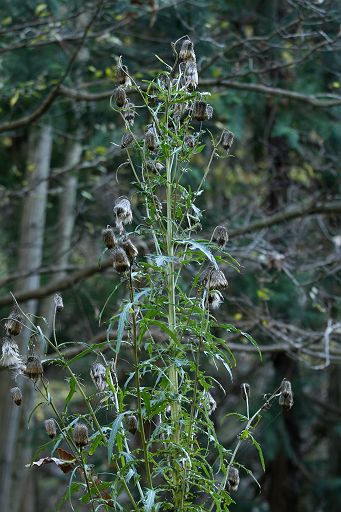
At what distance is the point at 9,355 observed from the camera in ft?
7.59

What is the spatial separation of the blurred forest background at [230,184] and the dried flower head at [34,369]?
10.6ft

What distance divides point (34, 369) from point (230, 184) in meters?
8.25

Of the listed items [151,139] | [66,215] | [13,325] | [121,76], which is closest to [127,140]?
[151,139]

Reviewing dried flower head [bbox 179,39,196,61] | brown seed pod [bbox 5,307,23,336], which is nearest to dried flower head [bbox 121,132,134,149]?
dried flower head [bbox 179,39,196,61]

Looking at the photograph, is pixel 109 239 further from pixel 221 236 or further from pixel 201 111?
pixel 201 111

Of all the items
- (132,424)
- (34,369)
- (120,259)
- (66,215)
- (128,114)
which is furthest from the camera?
(66,215)

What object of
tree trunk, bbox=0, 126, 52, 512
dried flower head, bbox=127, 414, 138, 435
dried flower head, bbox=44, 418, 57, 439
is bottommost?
tree trunk, bbox=0, 126, 52, 512

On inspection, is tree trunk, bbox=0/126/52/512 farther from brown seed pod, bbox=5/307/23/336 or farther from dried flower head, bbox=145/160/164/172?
brown seed pod, bbox=5/307/23/336

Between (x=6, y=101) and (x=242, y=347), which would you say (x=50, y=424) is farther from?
(x=6, y=101)

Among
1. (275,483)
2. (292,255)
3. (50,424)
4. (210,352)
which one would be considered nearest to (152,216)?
(210,352)

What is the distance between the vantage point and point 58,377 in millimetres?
12180

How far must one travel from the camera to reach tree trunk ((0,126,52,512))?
853cm

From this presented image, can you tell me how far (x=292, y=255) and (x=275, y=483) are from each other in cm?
394

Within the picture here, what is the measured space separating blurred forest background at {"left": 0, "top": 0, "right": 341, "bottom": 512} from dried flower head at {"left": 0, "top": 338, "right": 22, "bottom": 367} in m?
3.17
